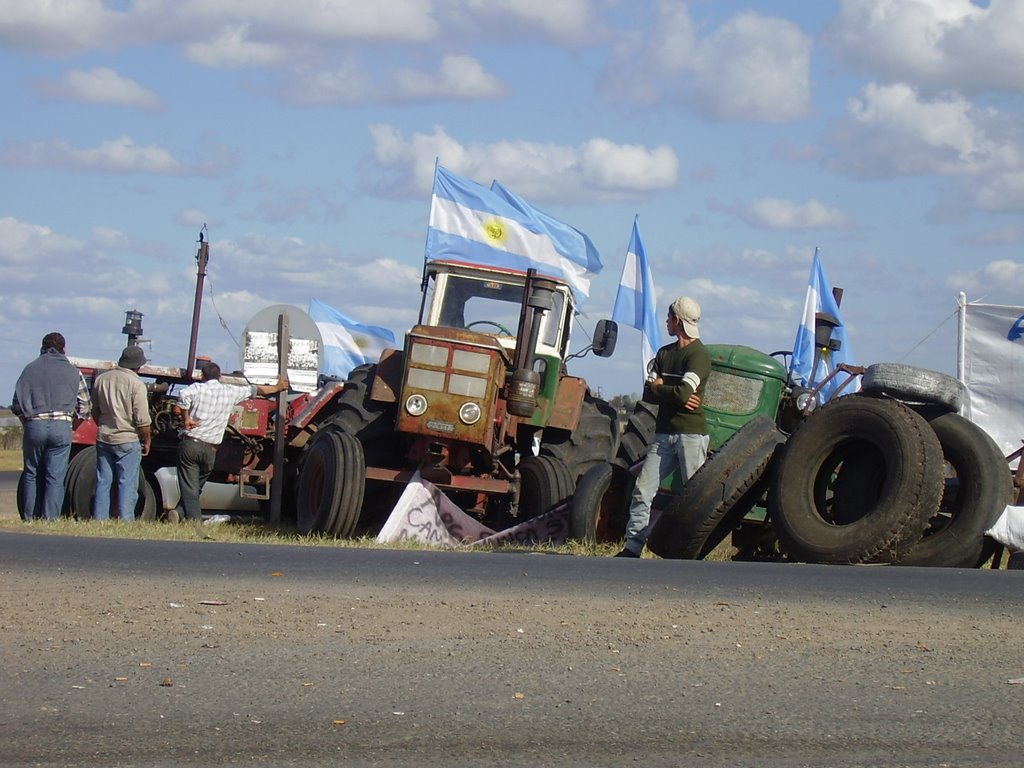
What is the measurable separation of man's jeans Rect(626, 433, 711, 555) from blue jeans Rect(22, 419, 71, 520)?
5.57m

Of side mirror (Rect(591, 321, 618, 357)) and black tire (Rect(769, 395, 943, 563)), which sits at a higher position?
side mirror (Rect(591, 321, 618, 357))

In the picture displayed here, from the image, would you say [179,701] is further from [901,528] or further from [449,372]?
[449,372]

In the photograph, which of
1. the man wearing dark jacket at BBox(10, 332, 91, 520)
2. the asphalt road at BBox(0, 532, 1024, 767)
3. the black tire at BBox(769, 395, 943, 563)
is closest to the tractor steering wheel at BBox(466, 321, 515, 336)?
the man wearing dark jacket at BBox(10, 332, 91, 520)

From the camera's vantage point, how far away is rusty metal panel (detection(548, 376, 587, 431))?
13.4m

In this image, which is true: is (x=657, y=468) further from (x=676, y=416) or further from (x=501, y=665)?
(x=501, y=665)

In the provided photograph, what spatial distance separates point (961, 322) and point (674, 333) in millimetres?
5925

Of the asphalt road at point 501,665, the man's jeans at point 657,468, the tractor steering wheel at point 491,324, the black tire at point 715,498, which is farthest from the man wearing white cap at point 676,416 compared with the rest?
the tractor steering wheel at point 491,324

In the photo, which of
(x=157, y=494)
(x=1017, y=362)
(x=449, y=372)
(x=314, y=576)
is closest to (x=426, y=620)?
(x=314, y=576)

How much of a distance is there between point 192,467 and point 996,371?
830 centimetres

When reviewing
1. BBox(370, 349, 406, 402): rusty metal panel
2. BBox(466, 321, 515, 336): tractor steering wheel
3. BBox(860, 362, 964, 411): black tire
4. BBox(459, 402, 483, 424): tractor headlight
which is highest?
BBox(466, 321, 515, 336): tractor steering wheel

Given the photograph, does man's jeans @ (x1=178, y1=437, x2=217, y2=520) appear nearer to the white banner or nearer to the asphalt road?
the asphalt road

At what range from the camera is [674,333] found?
1036 cm

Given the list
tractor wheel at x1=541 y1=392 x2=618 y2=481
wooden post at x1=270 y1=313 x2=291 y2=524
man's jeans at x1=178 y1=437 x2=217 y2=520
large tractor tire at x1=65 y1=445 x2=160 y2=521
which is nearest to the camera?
wooden post at x1=270 y1=313 x2=291 y2=524

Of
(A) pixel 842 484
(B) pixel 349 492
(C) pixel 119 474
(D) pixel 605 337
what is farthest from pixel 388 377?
(A) pixel 842 484
